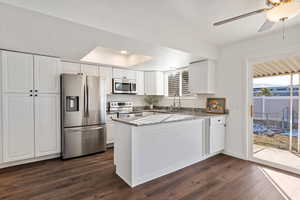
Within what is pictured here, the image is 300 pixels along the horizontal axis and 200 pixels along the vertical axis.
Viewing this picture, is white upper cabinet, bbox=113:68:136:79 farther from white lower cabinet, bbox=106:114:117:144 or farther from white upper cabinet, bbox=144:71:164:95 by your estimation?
white lower cabinet, bbox=106:114:117:144

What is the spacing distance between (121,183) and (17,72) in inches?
104

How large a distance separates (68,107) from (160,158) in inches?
84.2

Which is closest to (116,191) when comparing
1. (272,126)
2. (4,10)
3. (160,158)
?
(160,158)

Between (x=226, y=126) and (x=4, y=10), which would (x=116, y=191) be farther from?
(x=226, y=126)

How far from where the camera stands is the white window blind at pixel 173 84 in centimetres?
461

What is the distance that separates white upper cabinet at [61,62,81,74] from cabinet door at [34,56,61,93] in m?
0.31

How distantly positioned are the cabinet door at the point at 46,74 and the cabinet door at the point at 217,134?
3.28 meters

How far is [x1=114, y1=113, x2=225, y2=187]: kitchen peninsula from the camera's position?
7.01ft

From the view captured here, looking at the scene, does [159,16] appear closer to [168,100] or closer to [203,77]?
[203,77]

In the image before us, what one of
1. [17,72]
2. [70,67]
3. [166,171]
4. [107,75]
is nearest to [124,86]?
[107,75]

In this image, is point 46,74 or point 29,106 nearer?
point 29,106

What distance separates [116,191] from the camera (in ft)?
6.71

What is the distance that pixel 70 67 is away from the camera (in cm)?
353

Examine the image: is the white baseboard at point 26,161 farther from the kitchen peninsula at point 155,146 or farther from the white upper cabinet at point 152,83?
the white upper cabinet at point 152,83
